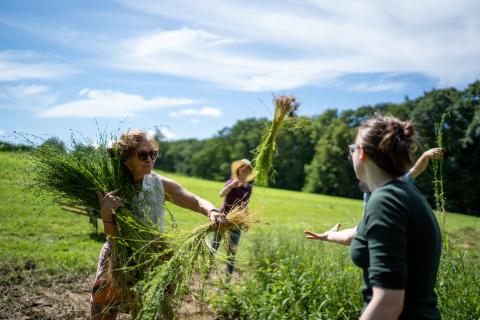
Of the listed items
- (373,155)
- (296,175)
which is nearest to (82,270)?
(373,155)

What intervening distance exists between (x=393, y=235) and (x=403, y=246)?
0.20ft

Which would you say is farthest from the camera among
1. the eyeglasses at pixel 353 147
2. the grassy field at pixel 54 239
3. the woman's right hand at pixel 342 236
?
the grassy field at pixel 54 239

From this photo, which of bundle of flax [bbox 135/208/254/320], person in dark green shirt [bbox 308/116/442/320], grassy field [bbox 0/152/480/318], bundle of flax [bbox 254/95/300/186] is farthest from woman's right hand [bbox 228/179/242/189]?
person in dark green shirt [bbox 308/116/442/320]

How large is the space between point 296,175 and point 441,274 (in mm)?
53693

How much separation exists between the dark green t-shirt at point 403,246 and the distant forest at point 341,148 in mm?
435

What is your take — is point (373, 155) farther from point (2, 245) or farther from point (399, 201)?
point (2, 245)

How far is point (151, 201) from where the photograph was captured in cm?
299

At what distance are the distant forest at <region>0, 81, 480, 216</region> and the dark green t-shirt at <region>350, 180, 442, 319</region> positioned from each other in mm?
435

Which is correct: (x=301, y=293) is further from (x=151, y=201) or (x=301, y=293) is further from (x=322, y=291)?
(x=151, y=201)

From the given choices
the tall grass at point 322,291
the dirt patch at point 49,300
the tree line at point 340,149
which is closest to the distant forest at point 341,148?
the tree line at point 340,149

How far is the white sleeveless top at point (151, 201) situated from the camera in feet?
9.68

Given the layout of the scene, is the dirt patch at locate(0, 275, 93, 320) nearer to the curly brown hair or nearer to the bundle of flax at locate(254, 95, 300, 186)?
the curly brown hair

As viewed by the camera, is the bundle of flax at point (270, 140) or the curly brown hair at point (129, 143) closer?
the curly brown hair at point (129, 143)

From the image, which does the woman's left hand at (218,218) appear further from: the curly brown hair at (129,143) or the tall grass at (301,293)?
the tall grass at (301,293)
